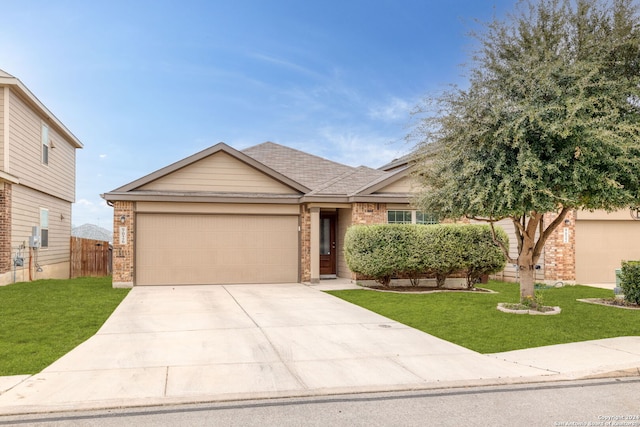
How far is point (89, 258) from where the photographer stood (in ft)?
68.9

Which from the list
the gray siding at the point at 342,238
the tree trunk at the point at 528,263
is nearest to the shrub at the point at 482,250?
the tree trunk at the point at 528,263

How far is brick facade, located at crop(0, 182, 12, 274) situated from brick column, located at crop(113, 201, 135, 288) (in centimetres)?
340

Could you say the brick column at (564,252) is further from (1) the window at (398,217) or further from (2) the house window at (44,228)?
(2) the house window at (44,228)

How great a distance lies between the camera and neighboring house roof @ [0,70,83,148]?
50.4 feet

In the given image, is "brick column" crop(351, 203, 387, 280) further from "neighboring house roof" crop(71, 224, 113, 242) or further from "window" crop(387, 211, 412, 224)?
"neighboring house roof" crop(71, 224, 113, 242)

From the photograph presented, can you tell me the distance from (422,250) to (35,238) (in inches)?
525

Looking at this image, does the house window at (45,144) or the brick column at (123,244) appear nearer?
the brick column at (123,244)

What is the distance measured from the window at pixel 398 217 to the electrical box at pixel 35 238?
1237 cm

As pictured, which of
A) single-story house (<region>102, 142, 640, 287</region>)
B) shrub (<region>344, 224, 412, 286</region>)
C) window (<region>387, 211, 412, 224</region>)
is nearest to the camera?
shrub (<region>344, 224, 412, 286</region>)

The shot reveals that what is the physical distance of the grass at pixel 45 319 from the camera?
6.57 m

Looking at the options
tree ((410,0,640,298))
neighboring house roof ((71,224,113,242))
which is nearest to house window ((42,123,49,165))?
tree ((410,0,640,298))

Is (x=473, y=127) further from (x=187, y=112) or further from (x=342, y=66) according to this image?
(x=187, y=112)

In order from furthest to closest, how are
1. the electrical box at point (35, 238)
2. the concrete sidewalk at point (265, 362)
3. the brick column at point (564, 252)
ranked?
1. the electrical box at point (35, 238)
2. the brick column at point (564, 252)
3. the concrete sidewalk at point (265, 362)

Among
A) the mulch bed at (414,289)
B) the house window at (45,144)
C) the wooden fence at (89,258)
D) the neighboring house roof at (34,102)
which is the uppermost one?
the neighboring house roof at (34,102)
